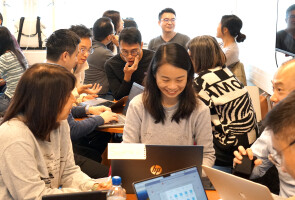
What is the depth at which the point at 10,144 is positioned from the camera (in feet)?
5.74

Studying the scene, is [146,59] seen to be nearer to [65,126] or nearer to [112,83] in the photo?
[112,83]

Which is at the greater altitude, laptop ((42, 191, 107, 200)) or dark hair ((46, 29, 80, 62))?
dark hair ((46, 29, 80, 62))

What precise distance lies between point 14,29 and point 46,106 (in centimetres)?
515

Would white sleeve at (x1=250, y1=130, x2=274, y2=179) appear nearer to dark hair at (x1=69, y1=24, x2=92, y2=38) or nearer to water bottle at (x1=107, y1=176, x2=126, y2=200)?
water bottle at (x1=107, y1=176, x2=126, y2=200)

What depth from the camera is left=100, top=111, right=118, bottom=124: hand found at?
10.4 ft

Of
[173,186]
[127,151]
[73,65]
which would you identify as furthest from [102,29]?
[173,186]

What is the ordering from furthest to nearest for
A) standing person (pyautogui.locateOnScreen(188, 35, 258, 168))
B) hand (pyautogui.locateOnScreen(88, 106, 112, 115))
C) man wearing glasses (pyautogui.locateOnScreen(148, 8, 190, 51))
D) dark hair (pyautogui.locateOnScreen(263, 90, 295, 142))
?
man wearing glasses (pyautogui.locateOnScreen(148, 8, 190, 51)), hand (pyautogui.locateOnScreen(88, 106, 112, 115)), standing person (pyautogui.locateOnScreen(188, 35, 258, 168)), dark hair (pyautogui.locateOnScreen(263, 90, 295, 142))

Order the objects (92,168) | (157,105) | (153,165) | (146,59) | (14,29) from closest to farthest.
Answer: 1. (153,165)
2. (157,105)
3. (92,168)
4. (146,59)
5. (14,29)

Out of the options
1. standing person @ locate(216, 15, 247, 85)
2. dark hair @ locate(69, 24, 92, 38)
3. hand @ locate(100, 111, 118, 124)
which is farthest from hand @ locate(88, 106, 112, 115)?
standing person @ locate(216, 15, 247, 85)

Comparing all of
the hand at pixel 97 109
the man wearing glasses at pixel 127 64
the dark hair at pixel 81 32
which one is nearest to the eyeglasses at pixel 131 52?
the man wearing glasses at pixel 127 64

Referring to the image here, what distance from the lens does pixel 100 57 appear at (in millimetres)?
4520

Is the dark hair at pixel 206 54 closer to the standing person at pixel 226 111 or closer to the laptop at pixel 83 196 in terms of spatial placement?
the standing person at pixel 226 111

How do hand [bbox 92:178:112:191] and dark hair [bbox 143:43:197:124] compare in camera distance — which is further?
dark hair [bbox 143:43:197:124]

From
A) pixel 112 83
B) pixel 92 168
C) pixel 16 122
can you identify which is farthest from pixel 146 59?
pixel 16 122
